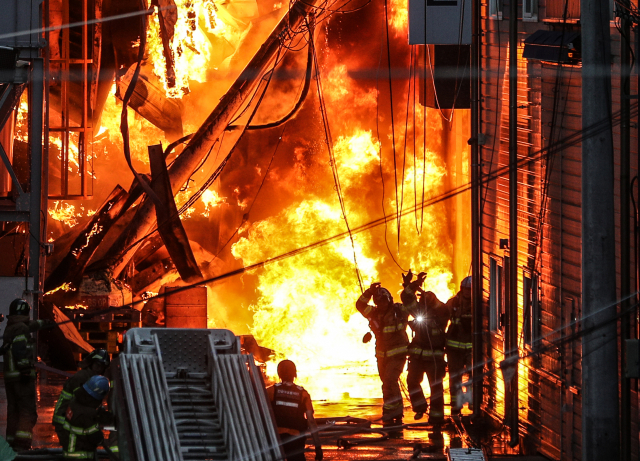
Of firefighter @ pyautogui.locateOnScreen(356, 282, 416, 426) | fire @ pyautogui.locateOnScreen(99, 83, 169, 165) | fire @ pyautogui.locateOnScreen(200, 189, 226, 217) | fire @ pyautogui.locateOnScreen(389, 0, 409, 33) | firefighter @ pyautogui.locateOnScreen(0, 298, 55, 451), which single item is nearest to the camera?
firefighter @ pyautogui.locateOnScreen(0, 298, 55, 451)

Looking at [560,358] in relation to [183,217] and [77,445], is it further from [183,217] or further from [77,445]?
[183,217]

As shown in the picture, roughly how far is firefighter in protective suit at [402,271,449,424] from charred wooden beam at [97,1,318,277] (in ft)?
21.0

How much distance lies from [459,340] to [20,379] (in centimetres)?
629

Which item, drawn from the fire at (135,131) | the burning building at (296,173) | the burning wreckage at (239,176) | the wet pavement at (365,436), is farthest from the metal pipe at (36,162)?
the fire at (135,131)

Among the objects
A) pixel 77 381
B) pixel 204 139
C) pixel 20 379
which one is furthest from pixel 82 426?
pixel 204 139

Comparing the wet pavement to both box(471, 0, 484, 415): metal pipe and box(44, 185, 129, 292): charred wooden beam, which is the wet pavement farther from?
box(44, 185, 129, 292): charred wooden beam

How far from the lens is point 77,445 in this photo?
29.1 ft

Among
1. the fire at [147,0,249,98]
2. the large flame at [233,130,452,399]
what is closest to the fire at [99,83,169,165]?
the fire at [147,0,249,98]

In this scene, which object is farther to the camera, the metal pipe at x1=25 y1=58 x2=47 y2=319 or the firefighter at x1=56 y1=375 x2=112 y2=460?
the metal pipe at x1=25 y1=58 x2=47 y2=319

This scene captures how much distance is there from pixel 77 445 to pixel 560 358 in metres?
5.35

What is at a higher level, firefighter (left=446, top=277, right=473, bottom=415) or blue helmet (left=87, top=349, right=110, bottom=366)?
blue helmet (left=87, top=349, right=110, bottom=366)

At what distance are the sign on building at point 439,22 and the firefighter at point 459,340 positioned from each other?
11.5ft

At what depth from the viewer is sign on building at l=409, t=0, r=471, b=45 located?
45.4ft

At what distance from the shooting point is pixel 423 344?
1332 cm
